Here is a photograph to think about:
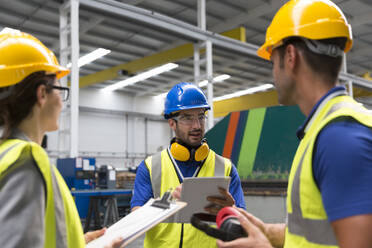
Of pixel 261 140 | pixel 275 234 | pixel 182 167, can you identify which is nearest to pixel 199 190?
pixel 275 234

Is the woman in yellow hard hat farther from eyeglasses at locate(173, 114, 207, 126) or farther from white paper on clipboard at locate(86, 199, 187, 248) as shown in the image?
eyeglasses at locate(173, 114, 207, 126)

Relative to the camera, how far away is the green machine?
5227mm

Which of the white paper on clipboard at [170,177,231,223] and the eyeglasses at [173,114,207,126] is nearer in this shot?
the white paper on clipboard at [170,177,231,223]

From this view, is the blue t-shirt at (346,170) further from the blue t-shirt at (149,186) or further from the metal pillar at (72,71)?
the metal pillar at (72,71)

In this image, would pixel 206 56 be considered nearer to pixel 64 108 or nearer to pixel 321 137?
pixel 64 108

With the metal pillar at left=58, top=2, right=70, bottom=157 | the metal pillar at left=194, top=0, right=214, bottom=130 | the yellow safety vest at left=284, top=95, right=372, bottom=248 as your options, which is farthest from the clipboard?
the metal pillar at left=194, top=0, right=214, bottom=130

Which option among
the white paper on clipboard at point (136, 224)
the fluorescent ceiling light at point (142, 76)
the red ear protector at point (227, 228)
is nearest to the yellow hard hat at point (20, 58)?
the white paper on clipboard at point (136, 224)

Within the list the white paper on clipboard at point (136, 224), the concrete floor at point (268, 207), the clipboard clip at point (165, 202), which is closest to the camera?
the white paper on clipboard at point (136, 224)

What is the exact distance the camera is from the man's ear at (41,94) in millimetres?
1278

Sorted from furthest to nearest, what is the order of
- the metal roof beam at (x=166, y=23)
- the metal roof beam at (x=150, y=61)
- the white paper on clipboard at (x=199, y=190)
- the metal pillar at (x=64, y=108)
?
1. the metal roof beam at (x=150, y=61)
2. the metal roof beam at (x=166, y=23)
3. the metal pillar at (x=64, y=108)
4. the white paper on clipboard at (x=199, y=190)

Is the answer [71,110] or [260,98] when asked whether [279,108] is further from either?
[260,98]

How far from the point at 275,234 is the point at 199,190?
44cm

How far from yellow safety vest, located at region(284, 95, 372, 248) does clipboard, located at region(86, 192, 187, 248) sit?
523 millimetres

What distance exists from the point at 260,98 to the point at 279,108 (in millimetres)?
12419
